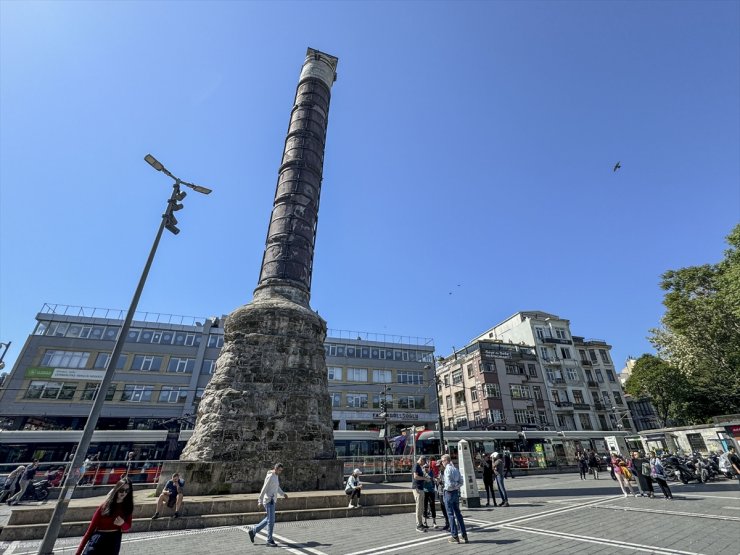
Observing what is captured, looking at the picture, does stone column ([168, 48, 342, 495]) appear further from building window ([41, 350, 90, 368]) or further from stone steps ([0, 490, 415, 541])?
building window ([41, 350, 90, 368])

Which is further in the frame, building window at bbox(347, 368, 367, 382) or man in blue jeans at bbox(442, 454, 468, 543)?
building window at bbox(347, 368, 367, 382)

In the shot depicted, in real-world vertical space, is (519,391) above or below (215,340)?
below

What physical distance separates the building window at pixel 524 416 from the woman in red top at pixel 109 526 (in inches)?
1585

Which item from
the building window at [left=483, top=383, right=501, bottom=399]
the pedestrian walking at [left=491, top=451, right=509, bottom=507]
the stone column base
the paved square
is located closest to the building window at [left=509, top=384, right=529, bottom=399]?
the building window at [left=483, top=383, right=501, bottom=399]

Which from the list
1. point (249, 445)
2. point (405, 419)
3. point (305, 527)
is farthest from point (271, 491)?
point (405, 419)

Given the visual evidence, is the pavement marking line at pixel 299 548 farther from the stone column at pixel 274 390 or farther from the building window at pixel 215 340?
the building window at pixel 215 340

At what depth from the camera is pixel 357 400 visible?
118 feet

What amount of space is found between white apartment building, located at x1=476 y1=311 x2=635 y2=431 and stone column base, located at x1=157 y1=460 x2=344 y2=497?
1483 inches

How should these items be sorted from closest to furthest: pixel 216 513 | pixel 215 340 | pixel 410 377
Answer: pixel 216 513 → pixel 215 340 → pixel 410 377

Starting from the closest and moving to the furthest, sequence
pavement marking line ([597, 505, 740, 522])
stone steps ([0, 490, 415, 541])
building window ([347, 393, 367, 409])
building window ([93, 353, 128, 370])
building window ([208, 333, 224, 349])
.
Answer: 1. stone steps ([0, 490, 415, 541])
2. pavement marking line ([597, 505, 740, 522])
3. building window ([93, 353, 128, 370])
4. building window ([208, 333, 224, 349])
5. building window ([347, 393, 367, 409])

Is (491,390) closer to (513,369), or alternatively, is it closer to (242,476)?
(513,369)

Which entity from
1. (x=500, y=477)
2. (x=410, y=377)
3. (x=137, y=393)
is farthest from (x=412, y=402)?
(x=500, y=477)

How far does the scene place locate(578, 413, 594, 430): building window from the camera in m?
41.4

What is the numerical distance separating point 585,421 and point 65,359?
53448mm
